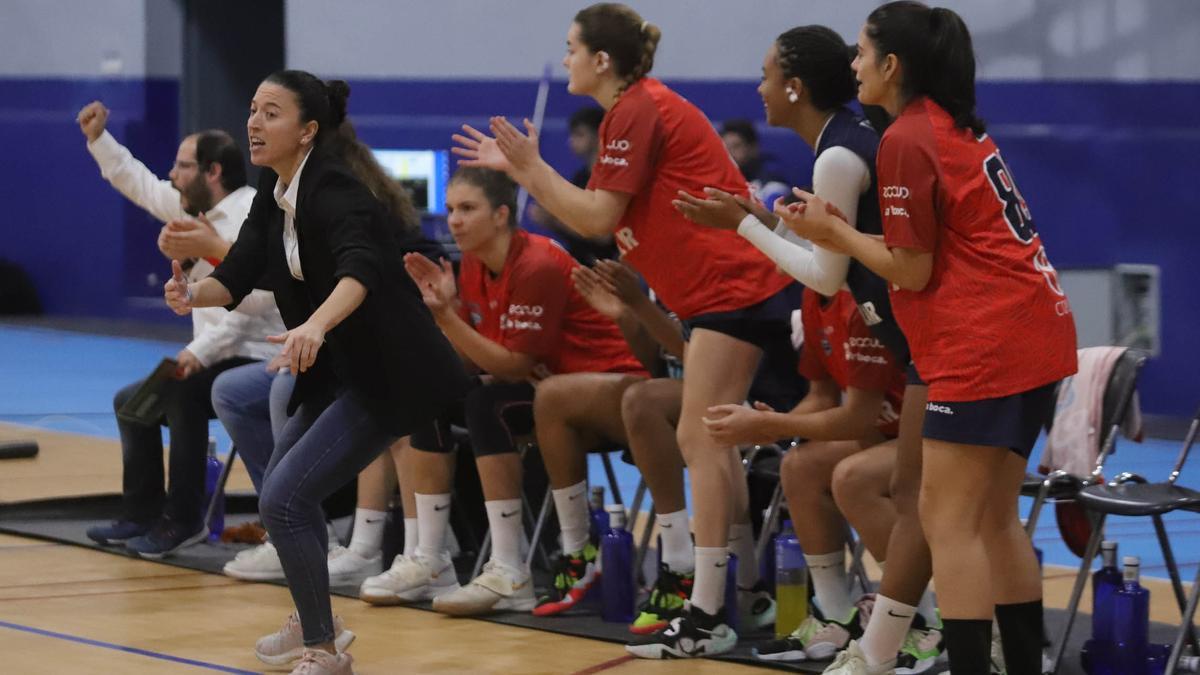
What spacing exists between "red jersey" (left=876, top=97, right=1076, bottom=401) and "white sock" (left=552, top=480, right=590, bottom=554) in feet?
6.44

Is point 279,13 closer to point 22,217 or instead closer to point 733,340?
point 22,217

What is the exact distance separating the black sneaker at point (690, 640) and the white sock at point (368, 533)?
1354 millimetres

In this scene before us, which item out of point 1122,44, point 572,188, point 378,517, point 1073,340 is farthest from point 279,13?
point 1073,340

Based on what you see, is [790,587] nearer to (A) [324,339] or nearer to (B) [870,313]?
(B) [870,313]

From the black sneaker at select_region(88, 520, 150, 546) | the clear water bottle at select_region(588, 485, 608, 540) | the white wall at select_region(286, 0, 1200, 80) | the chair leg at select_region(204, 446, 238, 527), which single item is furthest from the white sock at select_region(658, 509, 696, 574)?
the white wall at select_region(286, 0, 1200, 80)

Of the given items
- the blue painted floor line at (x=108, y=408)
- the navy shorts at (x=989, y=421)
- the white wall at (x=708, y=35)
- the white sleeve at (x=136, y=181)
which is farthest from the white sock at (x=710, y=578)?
the white wall at (x=708, y=35)

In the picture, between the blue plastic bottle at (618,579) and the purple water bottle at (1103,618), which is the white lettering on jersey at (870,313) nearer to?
the purple water bottle at (1103,618)

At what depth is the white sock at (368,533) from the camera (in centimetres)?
618

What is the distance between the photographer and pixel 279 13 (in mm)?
15617

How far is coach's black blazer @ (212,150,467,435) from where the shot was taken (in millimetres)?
4465

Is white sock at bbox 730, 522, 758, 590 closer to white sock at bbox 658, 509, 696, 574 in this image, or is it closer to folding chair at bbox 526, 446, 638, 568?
white sock at bbox 658, 509, 696, 574

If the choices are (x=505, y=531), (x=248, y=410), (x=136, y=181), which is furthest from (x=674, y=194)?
(x=136, y=181)

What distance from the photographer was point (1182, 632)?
4.66m

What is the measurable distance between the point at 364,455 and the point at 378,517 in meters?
1.65
